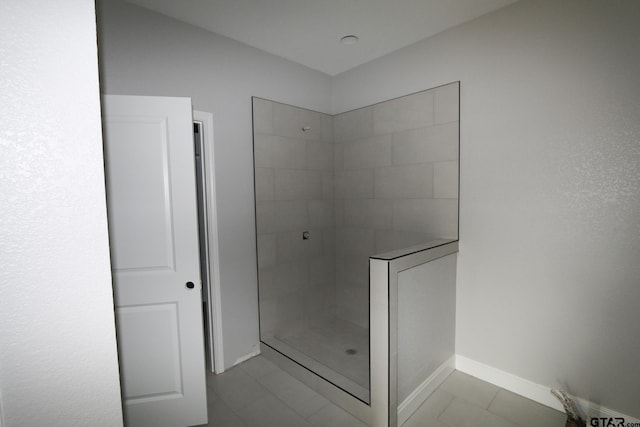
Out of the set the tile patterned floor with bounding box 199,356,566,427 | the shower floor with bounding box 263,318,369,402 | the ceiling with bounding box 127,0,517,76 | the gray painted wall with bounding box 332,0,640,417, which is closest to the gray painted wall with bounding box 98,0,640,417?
the gray painted wall with bounding box 332,0,640,417

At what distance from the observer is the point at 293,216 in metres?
3.04

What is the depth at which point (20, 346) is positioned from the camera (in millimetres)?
554

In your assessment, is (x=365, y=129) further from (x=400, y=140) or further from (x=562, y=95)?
(x=562, y=95)

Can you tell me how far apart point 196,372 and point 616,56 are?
323 cm

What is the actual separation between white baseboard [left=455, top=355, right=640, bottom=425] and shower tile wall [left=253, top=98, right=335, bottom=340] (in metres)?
1.48

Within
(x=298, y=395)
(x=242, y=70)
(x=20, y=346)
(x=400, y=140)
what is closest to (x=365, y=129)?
(x=400, y=140)

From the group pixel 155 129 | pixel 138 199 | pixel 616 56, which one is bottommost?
pixel 138 199

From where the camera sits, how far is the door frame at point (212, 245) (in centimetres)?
244

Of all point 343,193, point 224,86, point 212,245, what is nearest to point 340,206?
point 343,193

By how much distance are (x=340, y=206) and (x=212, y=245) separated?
149 centimetres

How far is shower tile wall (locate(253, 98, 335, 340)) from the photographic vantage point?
9.22 ft

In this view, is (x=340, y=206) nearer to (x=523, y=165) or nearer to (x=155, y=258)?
(x=523, y=165)

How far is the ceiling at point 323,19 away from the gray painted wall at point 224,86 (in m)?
0.13

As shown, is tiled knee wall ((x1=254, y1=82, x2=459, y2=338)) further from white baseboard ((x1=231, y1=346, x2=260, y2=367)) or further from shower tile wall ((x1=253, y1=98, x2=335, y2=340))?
white baseboard ((x1=231, y1=346, x2=260, y2=367))
